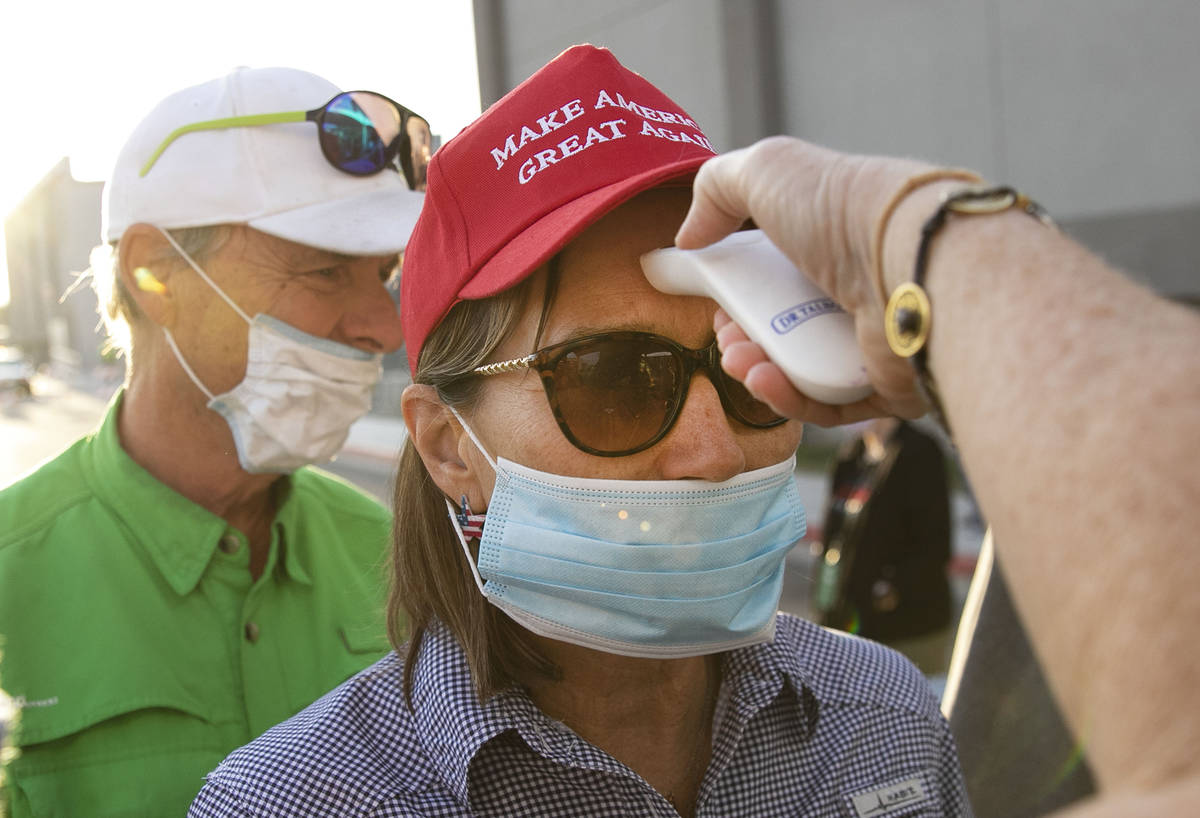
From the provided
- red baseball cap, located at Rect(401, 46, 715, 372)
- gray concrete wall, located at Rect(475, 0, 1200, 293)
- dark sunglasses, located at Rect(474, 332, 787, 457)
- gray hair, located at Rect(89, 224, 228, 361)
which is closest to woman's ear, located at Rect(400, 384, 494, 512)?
red baseball cap, located at Rect(401, 46, 715, 372)

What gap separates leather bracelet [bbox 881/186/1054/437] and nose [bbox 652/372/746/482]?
0.77 m

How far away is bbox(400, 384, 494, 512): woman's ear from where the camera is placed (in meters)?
1.88

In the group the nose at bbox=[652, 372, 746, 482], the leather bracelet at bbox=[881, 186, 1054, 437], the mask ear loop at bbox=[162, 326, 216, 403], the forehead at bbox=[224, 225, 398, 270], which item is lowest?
the mask ear loop at bbox=[162, 326, 216, 403]

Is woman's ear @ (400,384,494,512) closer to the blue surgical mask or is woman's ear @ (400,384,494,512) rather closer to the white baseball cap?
the blue surgical mask

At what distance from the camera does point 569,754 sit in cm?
166

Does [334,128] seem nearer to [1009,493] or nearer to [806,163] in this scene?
[806,163]

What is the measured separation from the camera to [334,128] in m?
2.81

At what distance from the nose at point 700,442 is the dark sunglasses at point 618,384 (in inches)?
0.6

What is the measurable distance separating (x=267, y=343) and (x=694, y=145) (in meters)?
1.45

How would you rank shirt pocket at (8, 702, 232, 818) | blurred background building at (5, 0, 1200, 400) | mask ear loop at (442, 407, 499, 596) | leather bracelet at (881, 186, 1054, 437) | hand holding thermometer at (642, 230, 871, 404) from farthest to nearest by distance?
blurred background building at (5, 0, 1200, 400) < shirt pocket at (8, 702, 232, 818) < mask ear loop at (442, 407, 499, 596) < hand holding thermometer at (642, 230, 871, 404) < leather bracelet at (881, 186, 1054, 437)

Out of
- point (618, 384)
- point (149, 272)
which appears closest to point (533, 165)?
point (618, 384)

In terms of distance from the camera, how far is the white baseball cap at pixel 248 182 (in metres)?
2.69

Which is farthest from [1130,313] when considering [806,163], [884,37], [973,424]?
[884,37]

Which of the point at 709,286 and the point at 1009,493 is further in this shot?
the point at 709,286
